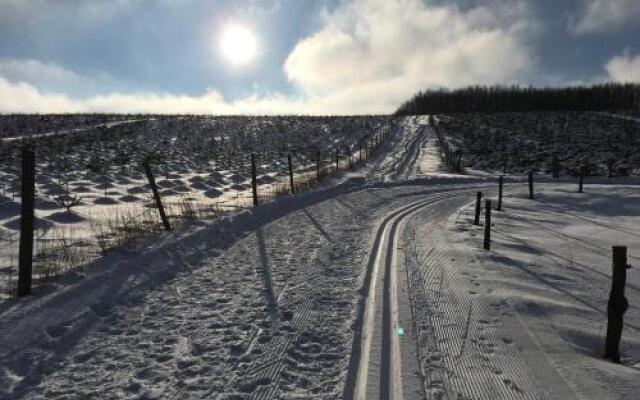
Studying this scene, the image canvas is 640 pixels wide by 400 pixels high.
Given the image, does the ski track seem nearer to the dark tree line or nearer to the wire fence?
the wire fence

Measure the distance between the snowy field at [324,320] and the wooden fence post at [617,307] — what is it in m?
0.19

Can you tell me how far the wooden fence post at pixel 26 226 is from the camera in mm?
6648

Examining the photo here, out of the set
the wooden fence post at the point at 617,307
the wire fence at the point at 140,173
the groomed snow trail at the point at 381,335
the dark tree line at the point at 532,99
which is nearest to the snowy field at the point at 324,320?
the groomed snow trail at the point at 381,335

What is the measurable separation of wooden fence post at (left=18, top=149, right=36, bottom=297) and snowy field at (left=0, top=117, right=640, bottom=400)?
0.25 metres

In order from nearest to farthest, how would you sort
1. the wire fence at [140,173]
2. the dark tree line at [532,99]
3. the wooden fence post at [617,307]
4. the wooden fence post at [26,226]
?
the wooden fence post at [617,307]
the wooden fence post at [26,226]
the wire fence at [140,173]
the dark tree line at [532,99]

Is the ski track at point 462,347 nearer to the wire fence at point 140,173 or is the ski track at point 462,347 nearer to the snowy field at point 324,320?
the snowy field at point 324,320

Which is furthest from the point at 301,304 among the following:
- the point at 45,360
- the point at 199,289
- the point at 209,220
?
the point at 209,220

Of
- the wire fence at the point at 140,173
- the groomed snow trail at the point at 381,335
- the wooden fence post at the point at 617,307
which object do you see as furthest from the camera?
the wire fence at the point at 140,173

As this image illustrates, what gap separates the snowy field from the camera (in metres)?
4.40

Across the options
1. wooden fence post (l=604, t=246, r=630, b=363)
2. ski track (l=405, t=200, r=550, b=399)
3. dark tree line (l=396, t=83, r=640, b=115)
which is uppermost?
dark tree line (l=396, t=83, r=640, b=115)

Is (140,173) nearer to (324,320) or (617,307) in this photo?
(324,320)

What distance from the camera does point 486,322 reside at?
597cm

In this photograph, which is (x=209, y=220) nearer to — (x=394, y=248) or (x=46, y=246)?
(x=46, y=246)

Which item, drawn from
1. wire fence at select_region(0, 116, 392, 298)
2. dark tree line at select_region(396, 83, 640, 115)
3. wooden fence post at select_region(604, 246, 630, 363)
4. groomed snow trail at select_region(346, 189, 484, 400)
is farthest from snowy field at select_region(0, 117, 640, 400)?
dark tree line at select_region(396, 83, 640, 115)
